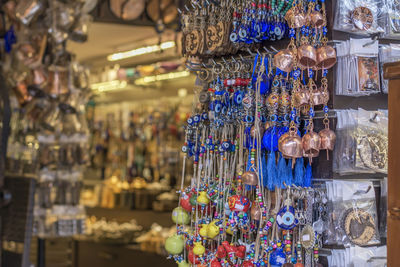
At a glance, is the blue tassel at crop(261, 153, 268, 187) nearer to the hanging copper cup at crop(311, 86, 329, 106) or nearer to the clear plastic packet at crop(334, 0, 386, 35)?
the hanging copper cup at crop(311, 86, 329, 106)

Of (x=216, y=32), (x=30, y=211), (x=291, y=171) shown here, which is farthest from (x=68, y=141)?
(x=291, y=171)

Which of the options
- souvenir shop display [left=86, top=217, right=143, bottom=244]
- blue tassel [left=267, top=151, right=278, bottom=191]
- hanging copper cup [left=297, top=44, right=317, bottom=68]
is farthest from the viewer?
souvenir shop display [left=86, top=217, right=143, bottom=244]

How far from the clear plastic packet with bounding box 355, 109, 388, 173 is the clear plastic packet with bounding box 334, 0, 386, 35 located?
0.23m

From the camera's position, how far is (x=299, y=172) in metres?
1.61

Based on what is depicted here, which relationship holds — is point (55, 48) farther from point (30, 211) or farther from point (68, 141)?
point (30, 211)

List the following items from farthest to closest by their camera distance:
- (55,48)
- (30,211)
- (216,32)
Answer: (55,48), (30,211), (216,32)

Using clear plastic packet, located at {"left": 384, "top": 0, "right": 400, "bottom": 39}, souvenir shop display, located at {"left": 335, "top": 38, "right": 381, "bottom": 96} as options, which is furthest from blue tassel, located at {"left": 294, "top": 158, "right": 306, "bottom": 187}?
clear plastic packet, located at {"left": 384, "top": 0, "right": 400, "bottom": 39}

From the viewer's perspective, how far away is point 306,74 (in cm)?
164

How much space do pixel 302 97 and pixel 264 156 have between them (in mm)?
230

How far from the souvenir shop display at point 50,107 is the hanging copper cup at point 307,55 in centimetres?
222

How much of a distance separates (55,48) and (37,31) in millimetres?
152

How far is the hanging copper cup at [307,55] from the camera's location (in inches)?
59.7

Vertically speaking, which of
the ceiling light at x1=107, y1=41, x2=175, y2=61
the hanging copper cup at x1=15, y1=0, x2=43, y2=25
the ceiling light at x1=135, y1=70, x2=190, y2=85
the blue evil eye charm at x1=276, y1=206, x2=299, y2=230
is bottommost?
the blue evil eye charm at x1=276, y1=206, x2=299, y2=230

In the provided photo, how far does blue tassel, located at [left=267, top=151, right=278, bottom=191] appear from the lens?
1628 millimetres
